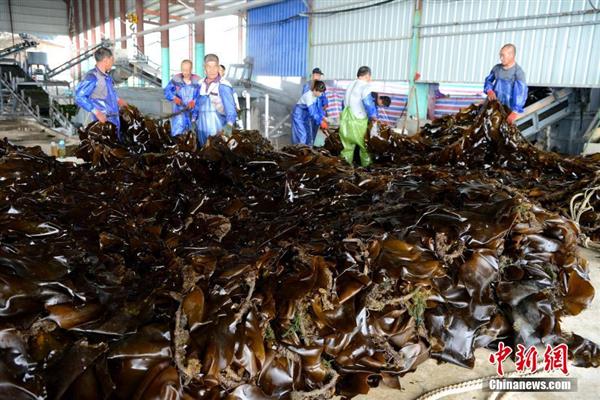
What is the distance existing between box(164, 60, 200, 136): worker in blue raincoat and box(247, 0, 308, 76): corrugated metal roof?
26.3 ft

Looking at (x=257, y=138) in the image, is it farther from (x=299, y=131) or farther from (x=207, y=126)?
(x=299, y=131)

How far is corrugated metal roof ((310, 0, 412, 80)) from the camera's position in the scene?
36.3ft

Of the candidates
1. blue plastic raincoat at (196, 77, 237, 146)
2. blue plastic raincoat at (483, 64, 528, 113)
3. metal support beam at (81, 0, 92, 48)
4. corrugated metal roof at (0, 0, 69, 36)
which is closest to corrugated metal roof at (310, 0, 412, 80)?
blue plastic raincoat at (483, 64, 528, 113)

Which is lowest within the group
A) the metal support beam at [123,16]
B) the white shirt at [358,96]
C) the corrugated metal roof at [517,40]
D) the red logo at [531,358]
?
the red logo at [531,358]

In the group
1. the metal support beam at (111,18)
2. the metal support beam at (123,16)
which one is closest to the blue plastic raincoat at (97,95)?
the metal support beam at (123,16)

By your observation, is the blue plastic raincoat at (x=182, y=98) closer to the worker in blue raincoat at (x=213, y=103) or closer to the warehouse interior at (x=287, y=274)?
the worker in blue raincoat at (x=213, y=103)

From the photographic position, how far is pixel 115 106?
546 centimetres

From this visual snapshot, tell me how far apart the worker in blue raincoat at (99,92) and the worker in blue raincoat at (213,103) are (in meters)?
0.91

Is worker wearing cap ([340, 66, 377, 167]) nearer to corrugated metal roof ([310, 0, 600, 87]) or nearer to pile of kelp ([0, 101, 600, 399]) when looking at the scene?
pile of kelp ([0, 101, 600, 399])

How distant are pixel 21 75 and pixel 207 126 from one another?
11.6m

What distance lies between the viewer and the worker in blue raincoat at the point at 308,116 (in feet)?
23.8

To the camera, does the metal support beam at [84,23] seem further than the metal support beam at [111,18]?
Yes

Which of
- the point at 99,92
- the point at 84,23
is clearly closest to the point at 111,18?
the point at 84,23

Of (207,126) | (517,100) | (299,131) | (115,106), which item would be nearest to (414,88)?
(299,131)
